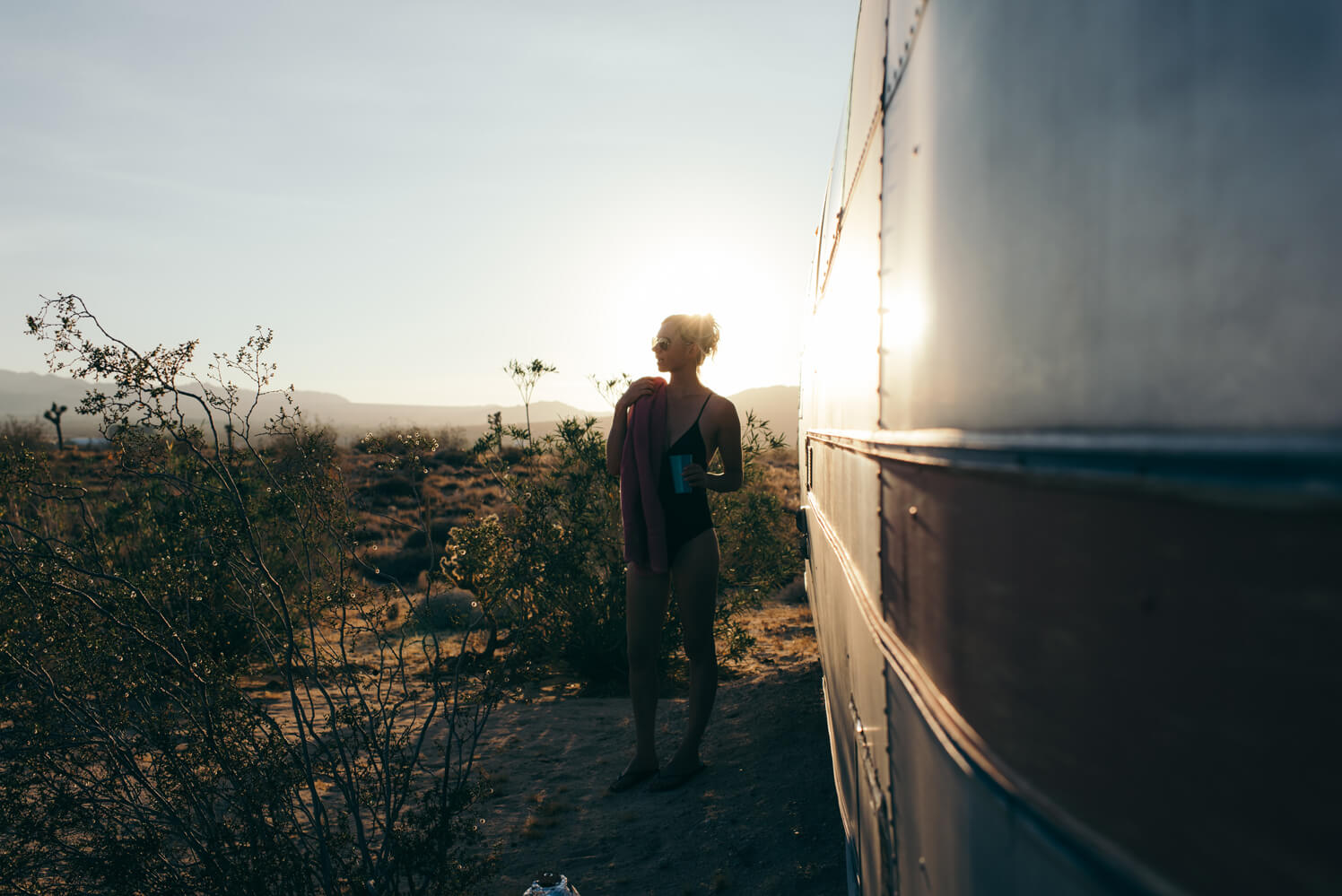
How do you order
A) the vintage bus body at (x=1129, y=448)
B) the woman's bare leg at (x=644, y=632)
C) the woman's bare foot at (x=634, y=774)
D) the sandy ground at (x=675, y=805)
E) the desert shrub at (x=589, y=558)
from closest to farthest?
the vintage bus body at (x=1129, y=448) < the sandy ground at (x=675, y=805) < the woman's bare leg at (x=644, y=632) < the woman's bare foot at (x=634, y=774) < the desert shrub at (x=589, y=558)

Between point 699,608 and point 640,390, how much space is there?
987 millimetres

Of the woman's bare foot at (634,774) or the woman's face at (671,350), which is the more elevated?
the woman's face at (671,350)

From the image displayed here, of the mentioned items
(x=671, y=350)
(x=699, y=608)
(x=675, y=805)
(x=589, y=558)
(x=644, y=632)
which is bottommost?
(x=675, y=805)

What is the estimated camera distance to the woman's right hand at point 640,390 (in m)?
3.50

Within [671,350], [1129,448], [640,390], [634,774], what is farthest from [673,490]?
[1129,448]

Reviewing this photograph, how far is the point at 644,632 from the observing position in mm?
3564

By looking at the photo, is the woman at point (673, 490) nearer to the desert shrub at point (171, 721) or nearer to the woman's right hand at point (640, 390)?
the woman's right hand at point (640, 390)

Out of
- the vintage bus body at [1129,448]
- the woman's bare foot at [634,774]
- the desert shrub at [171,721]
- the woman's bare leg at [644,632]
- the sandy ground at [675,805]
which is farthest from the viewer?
the woman's bare foot at [634,774]

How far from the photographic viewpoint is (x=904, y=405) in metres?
1.17

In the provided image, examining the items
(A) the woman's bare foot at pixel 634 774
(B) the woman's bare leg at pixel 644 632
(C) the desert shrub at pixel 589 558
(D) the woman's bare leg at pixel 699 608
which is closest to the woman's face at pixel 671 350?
(D) the woman's bare leg at pixel 699 608

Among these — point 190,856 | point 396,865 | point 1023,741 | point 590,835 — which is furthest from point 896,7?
point 190,856

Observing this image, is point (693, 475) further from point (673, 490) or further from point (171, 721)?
point (171, 721)

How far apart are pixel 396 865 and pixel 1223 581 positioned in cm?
273

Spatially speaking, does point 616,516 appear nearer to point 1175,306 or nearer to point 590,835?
point 590,835
